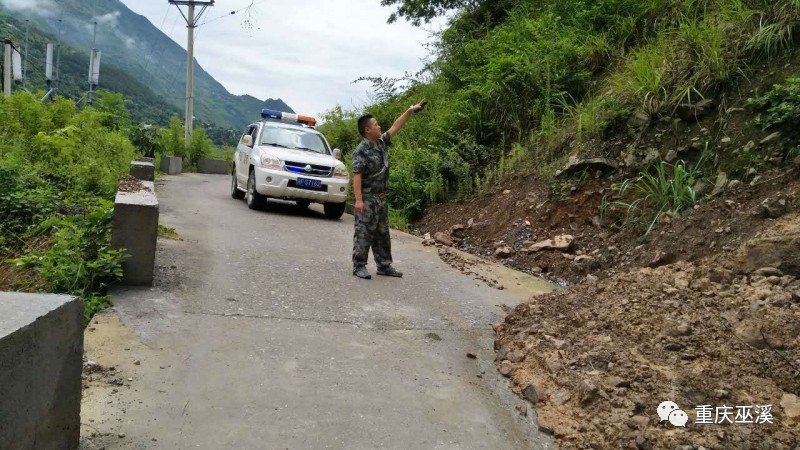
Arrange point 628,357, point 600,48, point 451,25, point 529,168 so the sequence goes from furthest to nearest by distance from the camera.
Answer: point 451,25, point 600,48, point 529,168, point 628,357

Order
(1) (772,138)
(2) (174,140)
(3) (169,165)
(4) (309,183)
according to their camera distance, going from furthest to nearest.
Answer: (2) (174,140)
(3) (169,165)
(4) (309,183)
(1) (772,138)

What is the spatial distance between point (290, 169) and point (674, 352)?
8.04 metres

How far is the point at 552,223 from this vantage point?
28.8 ft

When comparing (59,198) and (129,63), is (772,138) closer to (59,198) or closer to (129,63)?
(59,198)

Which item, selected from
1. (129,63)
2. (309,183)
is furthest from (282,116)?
(129,63)

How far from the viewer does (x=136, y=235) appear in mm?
5547

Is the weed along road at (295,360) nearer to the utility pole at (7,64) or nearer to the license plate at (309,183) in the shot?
the license plate at (309,183)

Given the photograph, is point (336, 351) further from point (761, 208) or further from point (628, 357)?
point (761, 208)

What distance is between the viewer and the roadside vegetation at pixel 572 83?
26.6ft

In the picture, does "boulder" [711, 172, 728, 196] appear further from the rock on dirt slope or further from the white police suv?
the white police suv

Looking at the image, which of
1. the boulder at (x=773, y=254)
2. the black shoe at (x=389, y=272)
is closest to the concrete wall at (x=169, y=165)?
the black shoe at (x=389, y=272)

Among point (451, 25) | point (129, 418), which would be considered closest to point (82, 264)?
point (129, 418)

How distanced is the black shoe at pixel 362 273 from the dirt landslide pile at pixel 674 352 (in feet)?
6.15

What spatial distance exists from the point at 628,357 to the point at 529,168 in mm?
6361
